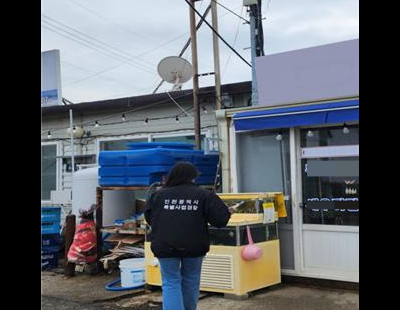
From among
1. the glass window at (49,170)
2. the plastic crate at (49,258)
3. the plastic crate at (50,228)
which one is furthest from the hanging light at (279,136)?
the glass window at (49,170)

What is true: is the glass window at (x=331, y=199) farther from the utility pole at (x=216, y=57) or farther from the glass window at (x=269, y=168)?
the utility pole at (x=216, y=57)

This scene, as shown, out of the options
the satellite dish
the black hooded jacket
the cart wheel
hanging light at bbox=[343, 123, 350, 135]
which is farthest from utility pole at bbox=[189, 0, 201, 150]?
the black hooded jacket

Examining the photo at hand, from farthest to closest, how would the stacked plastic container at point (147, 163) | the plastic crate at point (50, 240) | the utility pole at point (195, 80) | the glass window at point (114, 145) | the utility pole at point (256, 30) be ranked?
the glass window at point (114, 145), the utility pole at point (256, 30), the utility pole at point (195, 80), the plastic crate at point (50, 240), the stacked plastic container at point (147, 163)

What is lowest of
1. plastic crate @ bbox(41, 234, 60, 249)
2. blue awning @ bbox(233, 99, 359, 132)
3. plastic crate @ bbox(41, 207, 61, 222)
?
plastic crate @ bbox(41, 234, 60, 249)

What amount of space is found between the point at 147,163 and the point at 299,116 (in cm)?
251

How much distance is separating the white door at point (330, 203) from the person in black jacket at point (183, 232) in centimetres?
253

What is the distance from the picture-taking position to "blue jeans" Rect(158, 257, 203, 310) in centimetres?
460

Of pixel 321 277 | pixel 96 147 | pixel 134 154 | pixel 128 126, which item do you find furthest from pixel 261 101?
pixel 96 147

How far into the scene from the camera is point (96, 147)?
39.9 feet

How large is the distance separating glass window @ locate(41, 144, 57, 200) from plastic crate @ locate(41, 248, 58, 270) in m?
4.12

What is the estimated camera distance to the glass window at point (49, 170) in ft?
42.6

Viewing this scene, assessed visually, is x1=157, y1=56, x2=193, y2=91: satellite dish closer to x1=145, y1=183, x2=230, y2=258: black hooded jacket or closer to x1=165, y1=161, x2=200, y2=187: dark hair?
x1=165, y1=161, x2=200, y2=187: dark hair
